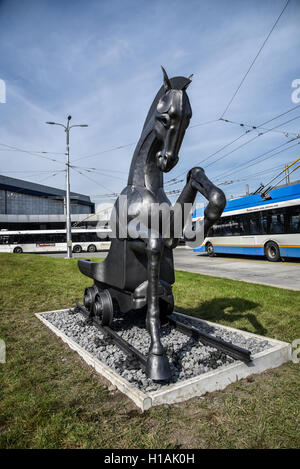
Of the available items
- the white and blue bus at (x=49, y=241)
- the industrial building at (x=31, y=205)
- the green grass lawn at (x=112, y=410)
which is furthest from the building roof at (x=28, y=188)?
the green grass lawn at (x=112, y=410)

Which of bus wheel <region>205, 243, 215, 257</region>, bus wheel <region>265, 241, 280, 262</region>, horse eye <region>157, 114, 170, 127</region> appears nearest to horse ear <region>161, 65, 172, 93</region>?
horse eye <region>157, 114, 170, 127</region>

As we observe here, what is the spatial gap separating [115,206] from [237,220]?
14683 millimetres

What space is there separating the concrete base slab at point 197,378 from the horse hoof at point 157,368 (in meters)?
0.09

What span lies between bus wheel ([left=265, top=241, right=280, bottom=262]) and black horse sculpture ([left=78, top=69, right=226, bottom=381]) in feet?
40.4

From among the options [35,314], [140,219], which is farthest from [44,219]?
[140,219]

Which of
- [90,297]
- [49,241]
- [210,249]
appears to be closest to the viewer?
[90,297]

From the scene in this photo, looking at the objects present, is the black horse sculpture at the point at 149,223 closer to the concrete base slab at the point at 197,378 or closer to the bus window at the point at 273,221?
the concrete base slab at the point at 197,378

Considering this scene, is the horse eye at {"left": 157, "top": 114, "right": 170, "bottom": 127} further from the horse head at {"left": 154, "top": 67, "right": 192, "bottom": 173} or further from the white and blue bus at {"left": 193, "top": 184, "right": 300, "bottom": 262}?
the white and blue bus at {"left": 193, "top": 184, "right": 300, "bottom": 262}

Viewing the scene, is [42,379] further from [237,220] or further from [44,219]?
[44,219]

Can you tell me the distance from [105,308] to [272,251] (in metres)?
13.4

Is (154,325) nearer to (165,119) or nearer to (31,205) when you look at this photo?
(165,119)

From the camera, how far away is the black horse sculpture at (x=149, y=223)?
2.73 metres

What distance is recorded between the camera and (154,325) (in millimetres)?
2877

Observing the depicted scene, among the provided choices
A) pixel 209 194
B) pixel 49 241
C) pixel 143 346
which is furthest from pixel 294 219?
pixel 49 241
